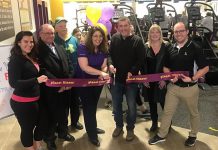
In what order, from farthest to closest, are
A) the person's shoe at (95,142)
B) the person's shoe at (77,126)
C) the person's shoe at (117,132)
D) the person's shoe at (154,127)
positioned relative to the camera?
the person's shoe at (77,126), the person's shoe at (154,127), the person's shoe at (117,132), the person's shoe at (95,142)

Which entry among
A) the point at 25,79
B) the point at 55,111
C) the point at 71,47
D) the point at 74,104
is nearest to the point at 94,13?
the point at 71,47

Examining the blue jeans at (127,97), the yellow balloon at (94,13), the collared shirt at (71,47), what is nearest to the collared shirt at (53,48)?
the collared shirt at (71,47)

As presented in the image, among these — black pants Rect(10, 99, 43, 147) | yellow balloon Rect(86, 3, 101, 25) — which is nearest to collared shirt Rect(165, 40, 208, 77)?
black pants Rect(10, 99, 43, 147)

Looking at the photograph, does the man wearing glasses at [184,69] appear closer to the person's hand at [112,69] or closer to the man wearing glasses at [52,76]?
the person's hand at [112,69]

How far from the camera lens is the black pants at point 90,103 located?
3193 mm

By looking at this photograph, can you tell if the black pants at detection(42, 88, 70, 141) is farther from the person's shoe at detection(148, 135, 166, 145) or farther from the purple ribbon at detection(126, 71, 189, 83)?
the person's shoe at detection(148, 135, 166, 145)

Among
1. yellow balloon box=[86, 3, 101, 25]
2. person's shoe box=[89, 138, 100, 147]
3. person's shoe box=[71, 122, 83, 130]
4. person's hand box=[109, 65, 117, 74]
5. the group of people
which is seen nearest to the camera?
the group of people

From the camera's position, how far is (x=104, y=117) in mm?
4320

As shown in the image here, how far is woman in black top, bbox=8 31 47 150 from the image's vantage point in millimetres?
2469

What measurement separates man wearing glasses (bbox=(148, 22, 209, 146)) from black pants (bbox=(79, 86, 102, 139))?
35.2 inches

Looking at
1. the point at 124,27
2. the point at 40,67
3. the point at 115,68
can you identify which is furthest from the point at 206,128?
the point at 40,67

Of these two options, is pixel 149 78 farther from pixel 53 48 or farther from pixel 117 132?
pixel 53 48

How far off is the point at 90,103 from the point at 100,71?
1.49 ft

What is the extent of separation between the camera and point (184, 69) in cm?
302
